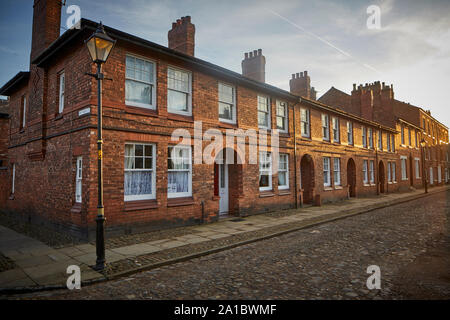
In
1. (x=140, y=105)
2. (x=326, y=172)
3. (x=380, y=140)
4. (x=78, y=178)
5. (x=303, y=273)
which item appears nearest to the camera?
(x=303, y=273)

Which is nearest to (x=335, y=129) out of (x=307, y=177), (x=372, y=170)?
(x=307, y=177)

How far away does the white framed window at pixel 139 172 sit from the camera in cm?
861

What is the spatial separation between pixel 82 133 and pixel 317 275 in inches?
288

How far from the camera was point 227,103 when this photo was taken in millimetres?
11984

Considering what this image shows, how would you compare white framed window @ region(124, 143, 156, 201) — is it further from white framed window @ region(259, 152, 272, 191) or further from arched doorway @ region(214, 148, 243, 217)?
white framed window @ region(259, 152, 272, 191)

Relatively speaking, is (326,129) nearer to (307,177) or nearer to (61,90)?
(307,177)

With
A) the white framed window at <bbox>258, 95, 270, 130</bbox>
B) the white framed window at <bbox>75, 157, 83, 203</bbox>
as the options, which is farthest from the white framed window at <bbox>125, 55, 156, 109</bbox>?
the white framed window at <bbox>258, 95, 270, 130</bbox>

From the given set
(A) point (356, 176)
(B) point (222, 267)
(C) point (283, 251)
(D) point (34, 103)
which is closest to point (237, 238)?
(C) point (283, 251)

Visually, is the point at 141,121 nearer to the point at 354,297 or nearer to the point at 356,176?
the point at 354,297

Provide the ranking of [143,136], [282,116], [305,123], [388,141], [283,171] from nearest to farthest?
[143,136] < [283,171] < [282,116] < [305,123] < [388,141]

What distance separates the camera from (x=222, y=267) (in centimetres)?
549

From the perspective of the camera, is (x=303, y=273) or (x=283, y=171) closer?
(x=303, y=273)

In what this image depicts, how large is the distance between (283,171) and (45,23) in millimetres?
12543
